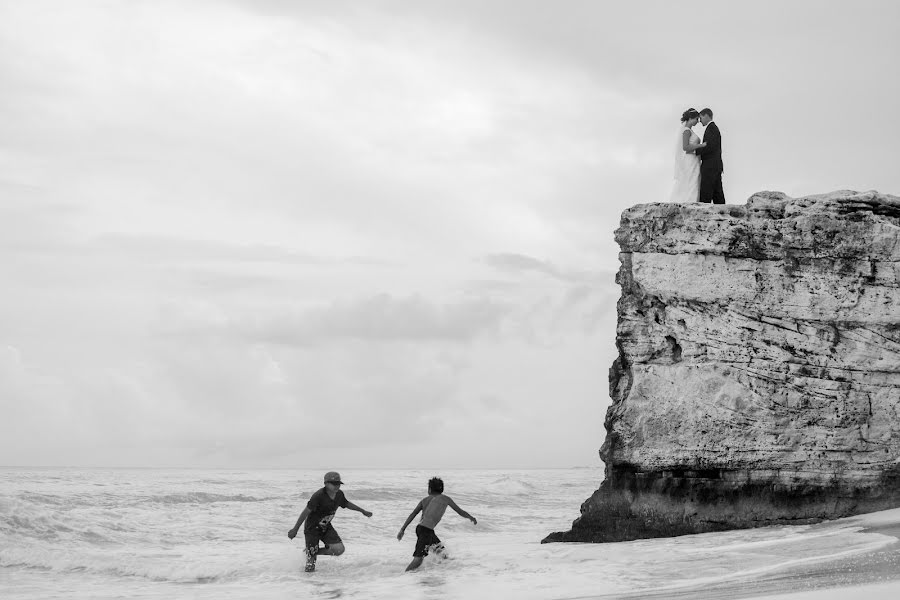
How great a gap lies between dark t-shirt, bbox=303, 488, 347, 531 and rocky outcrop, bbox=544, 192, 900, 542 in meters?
3.51

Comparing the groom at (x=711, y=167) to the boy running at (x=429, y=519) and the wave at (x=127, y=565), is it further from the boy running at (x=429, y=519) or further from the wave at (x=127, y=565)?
the wave at (x=127, y=565)

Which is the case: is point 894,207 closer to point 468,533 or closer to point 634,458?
point 634,458

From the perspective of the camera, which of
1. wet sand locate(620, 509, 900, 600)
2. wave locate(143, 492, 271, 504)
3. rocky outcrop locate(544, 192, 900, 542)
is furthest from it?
wave locate(143, 492, 271, 504)

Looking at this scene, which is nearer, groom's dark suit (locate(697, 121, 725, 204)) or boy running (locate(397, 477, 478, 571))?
boy running (locate(397, 477, 478, 571))

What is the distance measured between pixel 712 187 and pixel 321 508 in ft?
26.5

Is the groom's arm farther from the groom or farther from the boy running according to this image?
the boy running

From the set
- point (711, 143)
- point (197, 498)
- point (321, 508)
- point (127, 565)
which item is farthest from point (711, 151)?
point (197, 498)

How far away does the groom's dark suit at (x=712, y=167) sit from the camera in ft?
47.3

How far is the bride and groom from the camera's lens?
1445cm

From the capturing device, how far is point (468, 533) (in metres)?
21.2

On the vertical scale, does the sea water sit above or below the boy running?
below

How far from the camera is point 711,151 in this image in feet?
47.6

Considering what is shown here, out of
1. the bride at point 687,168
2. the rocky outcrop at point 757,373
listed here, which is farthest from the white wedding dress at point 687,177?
the rocky outcrop at point 757,373

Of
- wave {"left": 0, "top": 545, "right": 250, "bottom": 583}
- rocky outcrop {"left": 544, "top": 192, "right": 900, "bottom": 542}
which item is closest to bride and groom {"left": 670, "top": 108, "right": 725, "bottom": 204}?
rocky outcrop {"left": 544, "top": 192, "right": 900, "bottom": 542}
